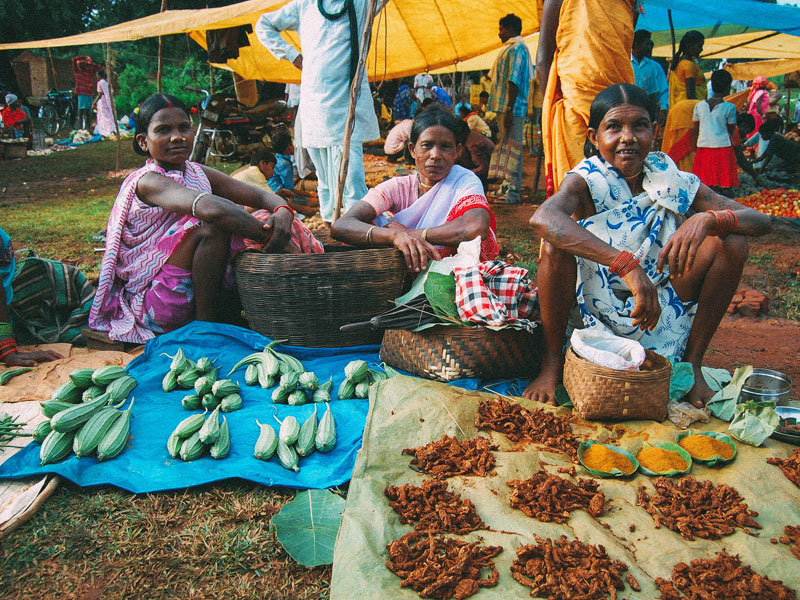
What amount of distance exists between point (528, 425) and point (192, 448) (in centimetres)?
135

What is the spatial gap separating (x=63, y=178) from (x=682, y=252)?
12349 millimetres

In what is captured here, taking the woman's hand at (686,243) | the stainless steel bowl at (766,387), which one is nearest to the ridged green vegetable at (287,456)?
the woman's hand at (686,243)

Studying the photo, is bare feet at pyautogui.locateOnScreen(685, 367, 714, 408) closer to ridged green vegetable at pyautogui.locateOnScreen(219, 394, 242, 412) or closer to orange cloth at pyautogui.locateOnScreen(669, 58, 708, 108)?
ridged green vegetable at pyautogui.locateOnScreen(219, 394, 242, 412)

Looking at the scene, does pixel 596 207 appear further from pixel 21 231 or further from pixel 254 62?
pixel 254 62

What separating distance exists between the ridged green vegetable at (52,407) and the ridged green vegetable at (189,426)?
20.8 inches

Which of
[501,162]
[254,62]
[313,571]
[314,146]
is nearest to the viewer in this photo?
[313,571]

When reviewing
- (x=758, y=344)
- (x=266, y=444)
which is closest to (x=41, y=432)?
(x=266, y=444)

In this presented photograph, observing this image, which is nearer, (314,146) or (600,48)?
(600,48)

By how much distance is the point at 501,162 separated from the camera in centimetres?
882

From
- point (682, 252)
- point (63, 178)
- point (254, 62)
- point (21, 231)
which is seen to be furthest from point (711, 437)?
point (63, 178)

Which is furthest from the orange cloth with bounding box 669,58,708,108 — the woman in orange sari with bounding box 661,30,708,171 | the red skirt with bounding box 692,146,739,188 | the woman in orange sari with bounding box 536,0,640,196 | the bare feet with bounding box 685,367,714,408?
the bare feet with bounding box 685,367,714,408

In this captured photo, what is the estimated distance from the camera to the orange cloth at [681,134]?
779 cm

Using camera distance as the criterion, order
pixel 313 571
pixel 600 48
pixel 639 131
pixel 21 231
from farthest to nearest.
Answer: pixel 21 231
pixel 600 48
pixel 639 131
pixel 313 571

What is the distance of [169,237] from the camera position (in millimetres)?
3441
